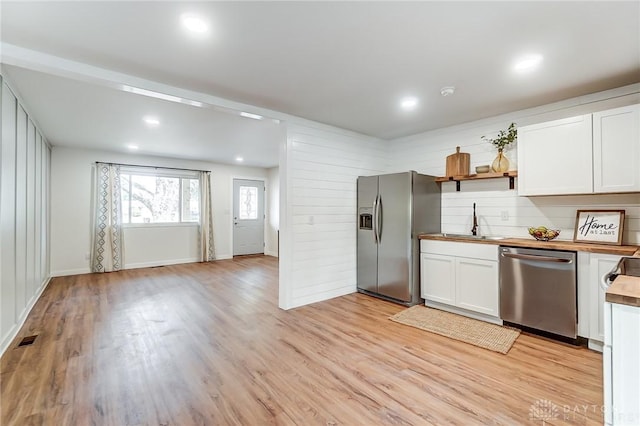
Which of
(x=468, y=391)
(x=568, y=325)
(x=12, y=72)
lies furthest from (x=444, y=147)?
Answer: (x=12, y=72)

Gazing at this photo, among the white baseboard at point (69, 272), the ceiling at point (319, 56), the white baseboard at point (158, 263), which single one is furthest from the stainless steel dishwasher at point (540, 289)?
the white baseboard at point (69, 272)

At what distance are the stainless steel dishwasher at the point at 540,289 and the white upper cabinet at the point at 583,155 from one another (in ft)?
2.32

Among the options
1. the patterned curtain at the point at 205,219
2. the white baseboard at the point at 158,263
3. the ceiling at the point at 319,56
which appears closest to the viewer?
the ceiling at the point at 319,56

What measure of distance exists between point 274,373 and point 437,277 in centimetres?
238

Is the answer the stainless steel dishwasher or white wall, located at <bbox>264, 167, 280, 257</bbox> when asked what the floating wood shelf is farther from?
white wall, located at <bbox>264, 167, 280, 257</bbox>

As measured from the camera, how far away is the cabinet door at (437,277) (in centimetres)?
355

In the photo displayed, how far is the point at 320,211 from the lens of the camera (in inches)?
160

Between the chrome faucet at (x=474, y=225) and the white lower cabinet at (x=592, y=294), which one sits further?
the chrome faucet at (x=474, y=225)

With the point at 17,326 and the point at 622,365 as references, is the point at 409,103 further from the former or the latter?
the point at 17,326

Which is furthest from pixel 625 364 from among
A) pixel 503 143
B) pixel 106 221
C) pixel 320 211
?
pixel 106 221

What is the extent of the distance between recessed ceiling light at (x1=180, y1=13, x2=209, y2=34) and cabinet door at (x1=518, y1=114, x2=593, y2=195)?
326 cm

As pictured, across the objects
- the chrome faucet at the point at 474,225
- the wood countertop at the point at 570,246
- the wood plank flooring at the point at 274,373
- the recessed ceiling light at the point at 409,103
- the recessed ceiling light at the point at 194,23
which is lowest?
the wood plank flooring at the point at 274,373

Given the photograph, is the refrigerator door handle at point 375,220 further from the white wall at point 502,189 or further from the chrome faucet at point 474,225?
the chrome faucet at point 474,225

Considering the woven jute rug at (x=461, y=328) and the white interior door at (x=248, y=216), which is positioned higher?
the white interior door at (x=248, y=216)
